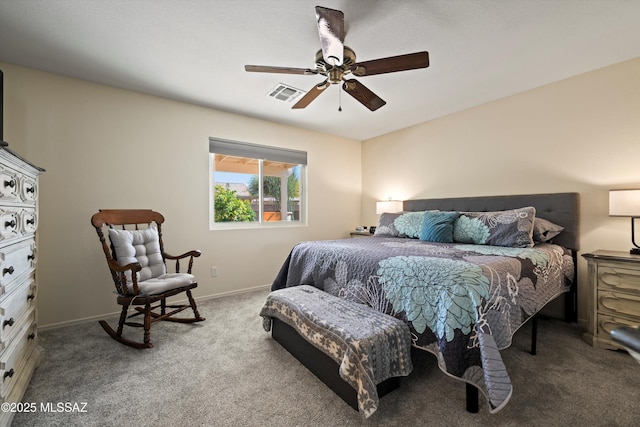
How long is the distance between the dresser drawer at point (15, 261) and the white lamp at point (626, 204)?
13.1 feet

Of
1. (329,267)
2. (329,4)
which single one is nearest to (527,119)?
(329,4)

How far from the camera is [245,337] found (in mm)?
2207

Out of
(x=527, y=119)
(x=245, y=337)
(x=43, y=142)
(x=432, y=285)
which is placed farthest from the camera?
(x=527, y=119)

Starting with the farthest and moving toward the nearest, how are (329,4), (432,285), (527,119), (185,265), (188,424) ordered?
(185,265), (527,119), (329,4), (432,285), (188,424)

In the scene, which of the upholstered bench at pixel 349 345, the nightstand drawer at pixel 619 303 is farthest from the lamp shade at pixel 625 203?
the upholstered bench at pixel 349 345

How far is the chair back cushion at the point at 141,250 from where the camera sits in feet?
7.46

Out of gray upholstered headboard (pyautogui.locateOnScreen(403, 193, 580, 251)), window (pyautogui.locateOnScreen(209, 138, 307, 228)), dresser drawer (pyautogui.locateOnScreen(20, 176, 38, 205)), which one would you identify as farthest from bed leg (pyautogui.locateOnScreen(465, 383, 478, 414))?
window (pyautogui.locateOnScreen(209, 138, 307, 228))

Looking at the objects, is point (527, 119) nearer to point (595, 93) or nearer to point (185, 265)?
point (595, 93)

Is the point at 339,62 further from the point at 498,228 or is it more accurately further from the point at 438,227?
the point at 498,228

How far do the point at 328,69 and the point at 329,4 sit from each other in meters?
0.39

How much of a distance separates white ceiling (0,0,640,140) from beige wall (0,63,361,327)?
251 millimetres

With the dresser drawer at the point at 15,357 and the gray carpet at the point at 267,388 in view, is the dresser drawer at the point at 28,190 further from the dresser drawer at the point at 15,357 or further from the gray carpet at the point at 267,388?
the gray carpet at the point at 267,388

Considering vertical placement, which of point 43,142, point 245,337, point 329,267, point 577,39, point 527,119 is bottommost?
point 245,337

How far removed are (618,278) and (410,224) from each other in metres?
1.65
